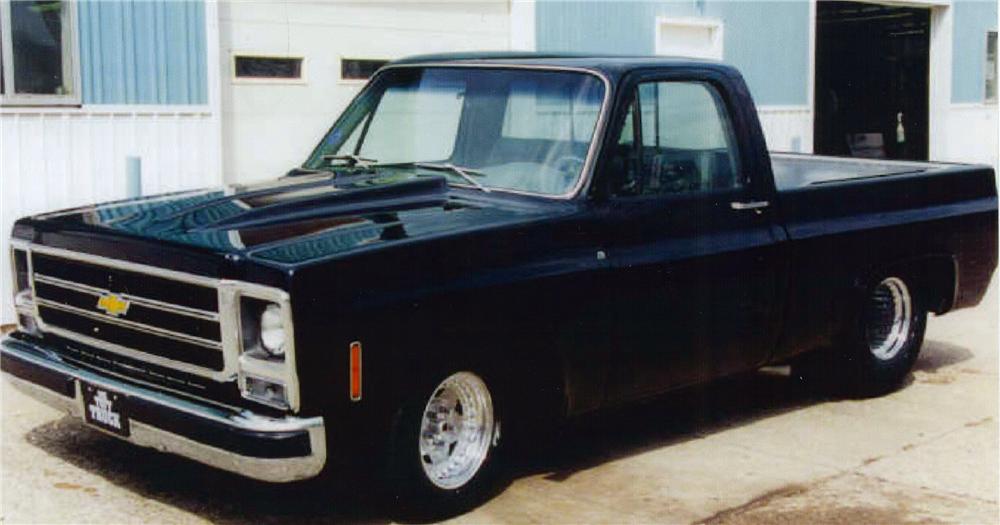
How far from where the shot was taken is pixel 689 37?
42.7 feet

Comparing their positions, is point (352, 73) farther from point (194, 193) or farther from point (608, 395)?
point (608, 395)

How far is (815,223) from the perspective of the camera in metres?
6.56

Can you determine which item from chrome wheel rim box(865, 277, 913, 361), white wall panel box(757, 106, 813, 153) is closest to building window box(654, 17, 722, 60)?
white wall panel box(757, 106, 813, 153)

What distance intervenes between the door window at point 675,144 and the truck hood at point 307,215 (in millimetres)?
535

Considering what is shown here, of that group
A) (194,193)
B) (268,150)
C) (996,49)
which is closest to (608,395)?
(194,193)

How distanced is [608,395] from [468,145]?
1285 millimetres

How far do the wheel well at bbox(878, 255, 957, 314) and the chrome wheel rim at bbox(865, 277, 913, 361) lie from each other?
92 mm

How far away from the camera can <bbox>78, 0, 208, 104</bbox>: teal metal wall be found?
851cm

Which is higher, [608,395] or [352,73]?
[352,73]

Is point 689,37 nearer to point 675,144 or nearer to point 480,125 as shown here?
point 675,144

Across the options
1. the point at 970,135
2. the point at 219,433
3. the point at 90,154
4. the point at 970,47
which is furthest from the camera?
the point at 970,135

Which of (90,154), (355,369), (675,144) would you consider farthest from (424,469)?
(90,154)

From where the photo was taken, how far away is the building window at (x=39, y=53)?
27.2 feet

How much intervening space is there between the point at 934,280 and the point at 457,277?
374 cm
